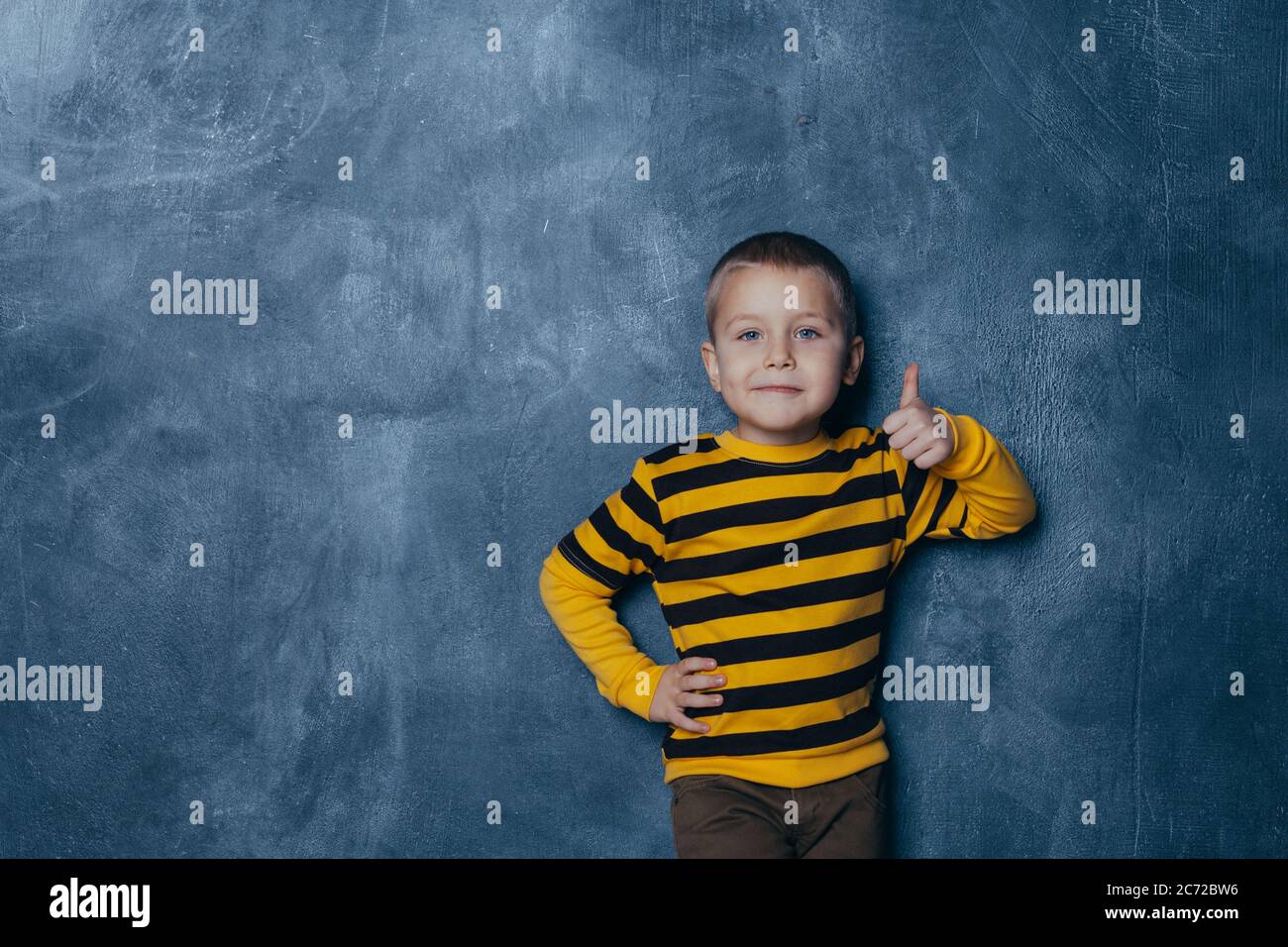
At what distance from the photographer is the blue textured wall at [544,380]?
1408 mm

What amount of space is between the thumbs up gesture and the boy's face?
0.27ft

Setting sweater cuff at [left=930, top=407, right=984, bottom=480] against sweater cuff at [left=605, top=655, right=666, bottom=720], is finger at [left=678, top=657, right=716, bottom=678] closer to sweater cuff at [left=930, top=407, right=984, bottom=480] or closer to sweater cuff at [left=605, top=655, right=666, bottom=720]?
sweater cuff at [left=605, top=655, right=666, bottom=720]

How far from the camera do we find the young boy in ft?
4.05

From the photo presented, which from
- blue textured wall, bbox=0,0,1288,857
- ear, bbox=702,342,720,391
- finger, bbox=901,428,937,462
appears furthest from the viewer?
blue textured wall, bbox=0,0,1288,857

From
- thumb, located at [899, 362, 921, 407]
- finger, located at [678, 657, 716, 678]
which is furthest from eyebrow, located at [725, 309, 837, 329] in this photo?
finger, located at [678, 657, 716, 678]

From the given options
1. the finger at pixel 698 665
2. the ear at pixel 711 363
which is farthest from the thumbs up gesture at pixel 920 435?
the finger at pixel 698 665

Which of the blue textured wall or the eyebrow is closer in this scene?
the eyebrow

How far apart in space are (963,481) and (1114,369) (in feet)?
1.03

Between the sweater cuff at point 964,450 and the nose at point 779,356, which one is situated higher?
the nose at point 779,356

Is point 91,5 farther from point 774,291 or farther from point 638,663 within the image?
point 638,663

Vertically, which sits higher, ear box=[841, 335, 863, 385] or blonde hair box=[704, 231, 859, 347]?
blonde hair box=[704, 231, 859, 347]

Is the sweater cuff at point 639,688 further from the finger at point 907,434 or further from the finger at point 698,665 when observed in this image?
the finger at point 907,434

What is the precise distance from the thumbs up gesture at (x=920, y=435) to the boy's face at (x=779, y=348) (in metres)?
0.08

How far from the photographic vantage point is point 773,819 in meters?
1.23
